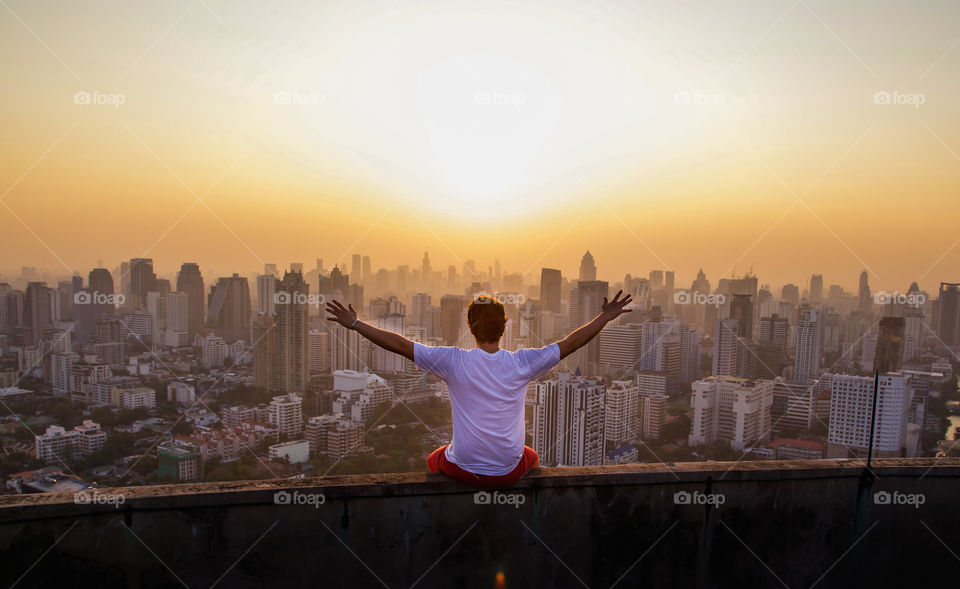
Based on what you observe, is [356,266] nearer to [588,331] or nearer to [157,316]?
[157,316]

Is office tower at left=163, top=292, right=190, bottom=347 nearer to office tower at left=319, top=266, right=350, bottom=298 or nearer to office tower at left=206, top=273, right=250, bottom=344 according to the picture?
office tower at left=206, top=273, right=250, bottom=344

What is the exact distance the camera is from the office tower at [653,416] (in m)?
18.9

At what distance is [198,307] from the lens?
26172 mm

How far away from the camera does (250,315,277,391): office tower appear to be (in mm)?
21484

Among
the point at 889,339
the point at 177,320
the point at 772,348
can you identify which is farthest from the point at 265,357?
the point at 772,348

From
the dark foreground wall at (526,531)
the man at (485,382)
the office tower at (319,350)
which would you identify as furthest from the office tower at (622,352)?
the man at (485,382)

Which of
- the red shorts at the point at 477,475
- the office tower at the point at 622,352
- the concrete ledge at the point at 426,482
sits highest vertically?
the red shorts at the point at 477,475

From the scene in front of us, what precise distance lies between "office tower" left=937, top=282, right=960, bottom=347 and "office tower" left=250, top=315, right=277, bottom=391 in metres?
22.0

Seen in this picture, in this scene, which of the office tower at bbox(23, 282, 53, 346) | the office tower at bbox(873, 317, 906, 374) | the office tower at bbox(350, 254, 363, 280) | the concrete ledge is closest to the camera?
the concrete ledge

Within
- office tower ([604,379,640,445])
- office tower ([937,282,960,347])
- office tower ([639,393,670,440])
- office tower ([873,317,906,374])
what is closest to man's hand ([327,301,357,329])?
office tower ([873,317,906,374])

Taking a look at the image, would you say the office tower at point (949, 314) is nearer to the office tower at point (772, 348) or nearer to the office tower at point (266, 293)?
the office tower at point (772, 348)

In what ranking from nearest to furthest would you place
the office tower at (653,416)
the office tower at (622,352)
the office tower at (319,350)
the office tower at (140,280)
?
the office tower at (653,416)
the office tower at (140,280)
the office tower at (319,350)
the office tower at (622,352)

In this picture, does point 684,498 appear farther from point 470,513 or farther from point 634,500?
point 470,513

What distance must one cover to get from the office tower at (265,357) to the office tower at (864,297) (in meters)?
23.7
